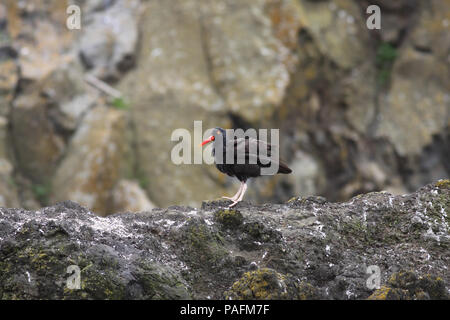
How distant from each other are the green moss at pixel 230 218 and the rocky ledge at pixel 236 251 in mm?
10

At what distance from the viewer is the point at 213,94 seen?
Answer: 16.9 metres

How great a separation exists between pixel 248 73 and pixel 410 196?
10399 mm

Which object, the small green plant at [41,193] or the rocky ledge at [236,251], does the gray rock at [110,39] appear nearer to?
the small green plant at [41,193]

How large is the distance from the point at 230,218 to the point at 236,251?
397 millimetres

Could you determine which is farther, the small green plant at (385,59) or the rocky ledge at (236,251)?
the small green plant at (385,59)

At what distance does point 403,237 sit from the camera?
6.30m

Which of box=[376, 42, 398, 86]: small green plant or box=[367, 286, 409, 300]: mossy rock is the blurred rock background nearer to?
box=[376, 42, 398, 86]: small green plant

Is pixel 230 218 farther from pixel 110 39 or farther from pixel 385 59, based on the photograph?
pixel 385 59

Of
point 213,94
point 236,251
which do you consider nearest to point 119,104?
point 213,94

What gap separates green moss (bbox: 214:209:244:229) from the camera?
20.3 feet

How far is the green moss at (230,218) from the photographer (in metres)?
6.20

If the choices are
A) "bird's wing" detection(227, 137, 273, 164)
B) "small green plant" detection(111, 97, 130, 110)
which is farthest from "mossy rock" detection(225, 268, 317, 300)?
"small green plant" detection(111, 97, 130, 110)

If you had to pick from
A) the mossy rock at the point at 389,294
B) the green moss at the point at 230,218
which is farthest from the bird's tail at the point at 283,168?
the mossy rock at the point at 389,294

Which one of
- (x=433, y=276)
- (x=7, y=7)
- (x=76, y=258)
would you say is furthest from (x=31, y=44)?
(x=433, y=276)
